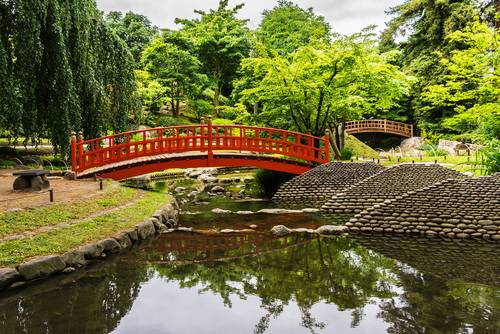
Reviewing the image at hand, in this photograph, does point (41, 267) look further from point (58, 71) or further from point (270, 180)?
point (270, 180)

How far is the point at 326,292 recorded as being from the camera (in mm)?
6918

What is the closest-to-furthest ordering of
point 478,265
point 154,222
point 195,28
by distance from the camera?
point 478,265
point 154,222
point 195,28

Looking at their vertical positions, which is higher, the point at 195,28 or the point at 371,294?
the point at 195,28

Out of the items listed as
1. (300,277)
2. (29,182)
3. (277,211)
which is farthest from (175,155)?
(300,277)

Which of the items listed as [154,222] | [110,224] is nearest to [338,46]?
[154,222]

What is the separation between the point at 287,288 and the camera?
23.3 feet

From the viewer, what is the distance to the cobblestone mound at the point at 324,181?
15043mm

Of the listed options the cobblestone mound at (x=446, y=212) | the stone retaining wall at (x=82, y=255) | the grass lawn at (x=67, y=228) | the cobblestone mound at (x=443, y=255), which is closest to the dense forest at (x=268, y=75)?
the grass lawn at (x=67, y=228)

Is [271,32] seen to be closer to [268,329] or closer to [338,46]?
[338,46]

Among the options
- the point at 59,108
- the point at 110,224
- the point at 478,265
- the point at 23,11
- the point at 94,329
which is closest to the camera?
the point at 94,329

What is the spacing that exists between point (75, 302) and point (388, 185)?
9842mm

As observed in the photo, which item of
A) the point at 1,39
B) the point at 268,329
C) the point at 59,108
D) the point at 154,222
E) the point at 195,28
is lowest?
the point at 268,329

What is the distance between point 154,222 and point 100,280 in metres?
3.28

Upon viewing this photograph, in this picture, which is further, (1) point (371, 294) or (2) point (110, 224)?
(2) point (110, 224)
